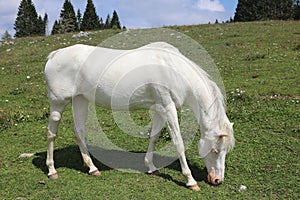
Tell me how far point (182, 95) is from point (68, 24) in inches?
2241

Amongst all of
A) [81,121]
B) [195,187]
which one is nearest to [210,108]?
[195,187]

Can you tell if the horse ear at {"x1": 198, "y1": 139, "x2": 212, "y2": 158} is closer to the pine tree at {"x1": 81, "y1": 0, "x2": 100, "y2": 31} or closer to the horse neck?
the horse neck

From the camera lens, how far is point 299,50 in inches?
654

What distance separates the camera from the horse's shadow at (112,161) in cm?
675

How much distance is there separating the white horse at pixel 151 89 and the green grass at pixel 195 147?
382 mm

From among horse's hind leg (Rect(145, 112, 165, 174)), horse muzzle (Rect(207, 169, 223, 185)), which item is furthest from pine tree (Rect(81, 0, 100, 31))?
horse muzzle (Rect(207, 169, 223, 185))

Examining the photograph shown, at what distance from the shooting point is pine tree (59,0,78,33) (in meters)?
59.5

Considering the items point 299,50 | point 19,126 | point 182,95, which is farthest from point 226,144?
point 299,50

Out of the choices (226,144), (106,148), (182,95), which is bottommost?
(106,148)

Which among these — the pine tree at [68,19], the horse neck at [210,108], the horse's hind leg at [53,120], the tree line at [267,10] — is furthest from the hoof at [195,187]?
the pine tree at [68,19]

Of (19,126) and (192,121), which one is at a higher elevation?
(192,121)

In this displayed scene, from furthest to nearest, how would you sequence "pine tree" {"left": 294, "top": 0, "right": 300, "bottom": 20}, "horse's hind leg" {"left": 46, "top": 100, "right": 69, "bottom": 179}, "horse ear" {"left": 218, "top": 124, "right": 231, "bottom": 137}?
"pine tree" {"left": 294, "top": 0, "right": 300, "bottom": 20} < "horse's hind leg" {"left": 46, "top": 100, "right": 69, "bottom": 179} < "horse ear" {"left": 218, "top": 124, "right": 231, "bottom": 137}

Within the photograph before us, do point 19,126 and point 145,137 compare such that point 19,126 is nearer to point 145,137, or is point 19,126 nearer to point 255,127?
point 145,137

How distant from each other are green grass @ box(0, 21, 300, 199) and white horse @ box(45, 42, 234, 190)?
38cm
